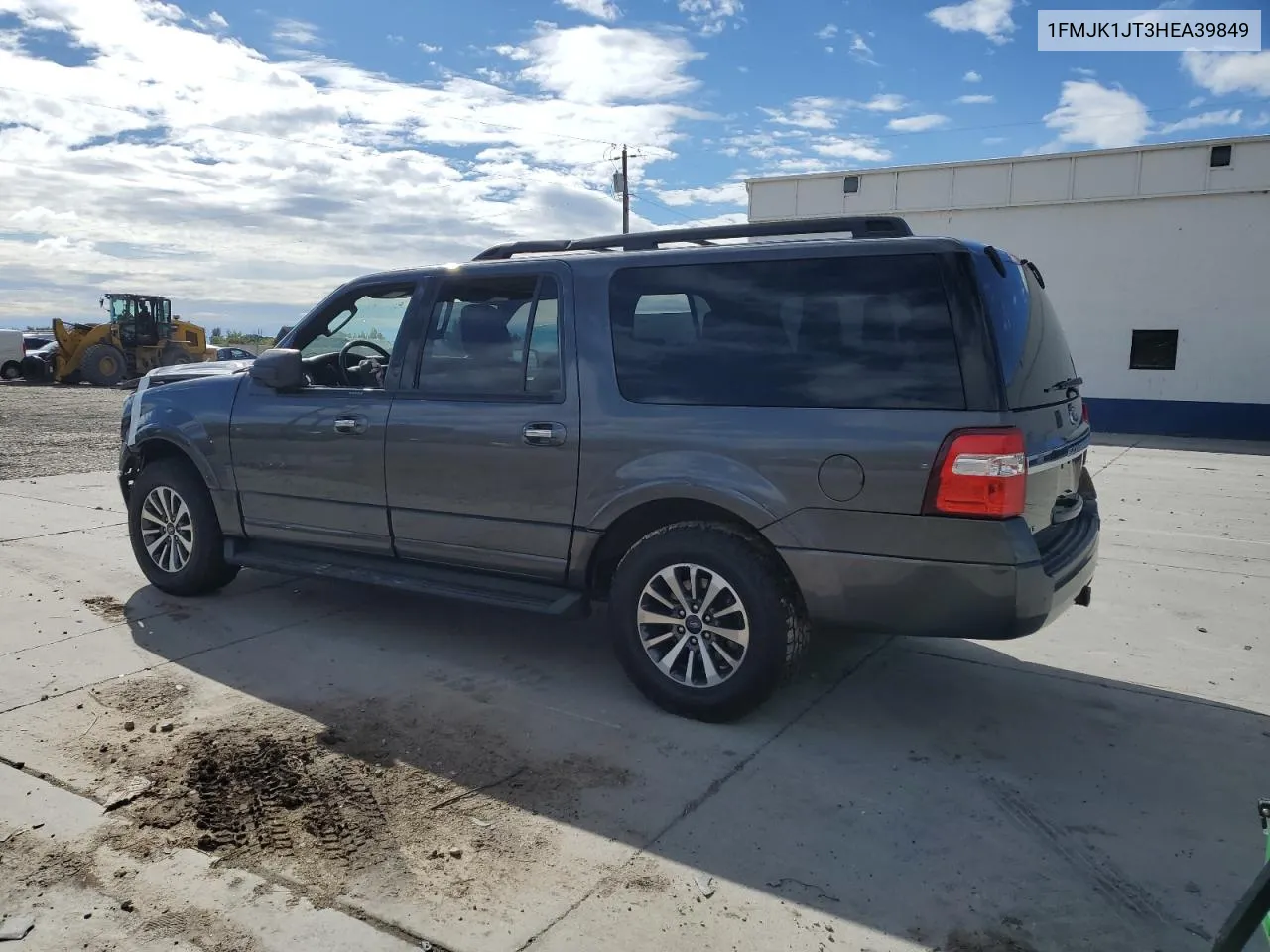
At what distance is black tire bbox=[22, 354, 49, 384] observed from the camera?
31234 mm

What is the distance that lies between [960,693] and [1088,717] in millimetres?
529

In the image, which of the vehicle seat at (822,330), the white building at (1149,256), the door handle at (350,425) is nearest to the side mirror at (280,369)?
the door handle at (350,425)

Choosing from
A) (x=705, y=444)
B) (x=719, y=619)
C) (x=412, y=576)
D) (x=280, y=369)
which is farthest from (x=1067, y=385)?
(x=280, y=369)

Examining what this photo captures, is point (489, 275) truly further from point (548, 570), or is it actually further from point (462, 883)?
point (462, 883)

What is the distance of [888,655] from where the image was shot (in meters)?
4.76

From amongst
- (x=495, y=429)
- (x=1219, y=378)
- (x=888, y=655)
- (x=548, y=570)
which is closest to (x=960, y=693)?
(x=888, y=655)

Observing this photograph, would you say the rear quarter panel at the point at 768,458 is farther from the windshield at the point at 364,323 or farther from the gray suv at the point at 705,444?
the windshield at the point at 364,323

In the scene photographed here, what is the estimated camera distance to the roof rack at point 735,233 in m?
3.86

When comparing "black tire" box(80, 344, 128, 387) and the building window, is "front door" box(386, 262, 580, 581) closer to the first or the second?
the building window

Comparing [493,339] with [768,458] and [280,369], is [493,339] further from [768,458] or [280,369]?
[768,458]

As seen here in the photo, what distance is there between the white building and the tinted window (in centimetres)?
1614

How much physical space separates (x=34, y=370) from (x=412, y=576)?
108 ft

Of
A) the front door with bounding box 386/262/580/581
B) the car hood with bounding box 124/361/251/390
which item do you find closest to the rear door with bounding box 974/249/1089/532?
the front door with bounding box 386/262/580/581

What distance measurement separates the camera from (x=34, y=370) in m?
31.4
